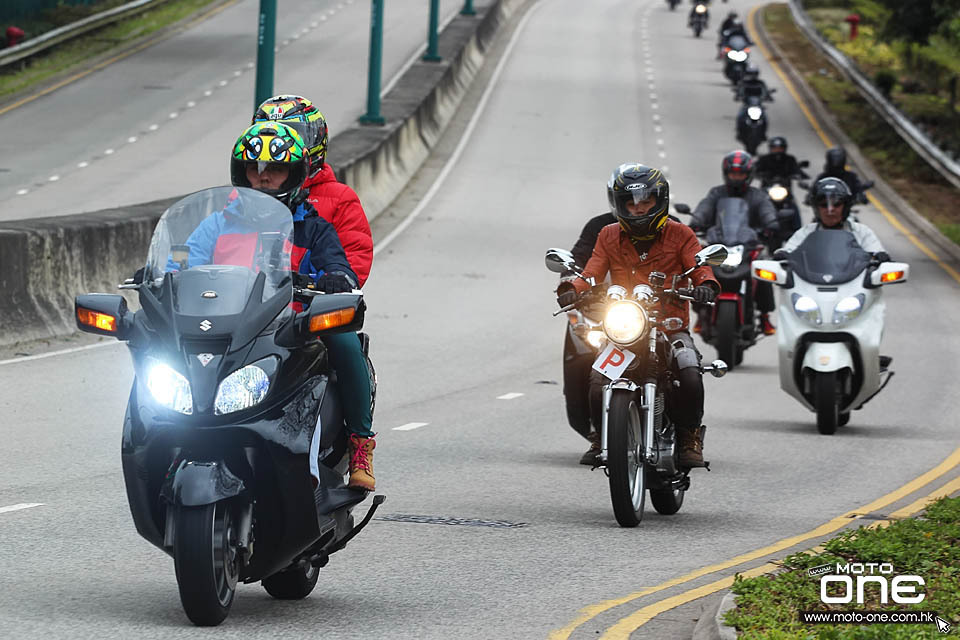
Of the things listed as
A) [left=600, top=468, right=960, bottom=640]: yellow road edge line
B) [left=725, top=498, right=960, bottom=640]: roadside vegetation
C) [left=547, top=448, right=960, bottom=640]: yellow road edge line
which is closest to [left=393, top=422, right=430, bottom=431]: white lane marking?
[left=547, top=448, right=960, bottom=640]: yellow road edge line

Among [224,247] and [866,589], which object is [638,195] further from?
[224,247]

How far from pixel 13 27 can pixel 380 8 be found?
1479 centimetres

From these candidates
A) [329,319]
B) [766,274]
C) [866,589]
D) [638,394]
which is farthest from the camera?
[766,274]

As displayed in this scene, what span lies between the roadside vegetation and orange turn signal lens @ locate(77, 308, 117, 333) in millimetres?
2637

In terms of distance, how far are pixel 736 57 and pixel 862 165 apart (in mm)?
10814

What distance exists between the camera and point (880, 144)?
147 ft

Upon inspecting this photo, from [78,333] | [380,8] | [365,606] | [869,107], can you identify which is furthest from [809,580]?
[869,107]

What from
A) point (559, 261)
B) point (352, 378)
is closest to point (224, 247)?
point (352, 378)

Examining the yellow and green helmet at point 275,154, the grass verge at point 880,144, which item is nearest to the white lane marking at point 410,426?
the yellow and green helmet at point 275,154

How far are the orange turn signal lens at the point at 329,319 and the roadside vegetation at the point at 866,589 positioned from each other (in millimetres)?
1878

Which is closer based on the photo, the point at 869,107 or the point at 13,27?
A: the point at 13,27

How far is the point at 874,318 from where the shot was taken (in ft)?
48.6

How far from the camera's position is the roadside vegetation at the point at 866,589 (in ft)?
21.8

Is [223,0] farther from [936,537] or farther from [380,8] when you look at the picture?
[936,537]
